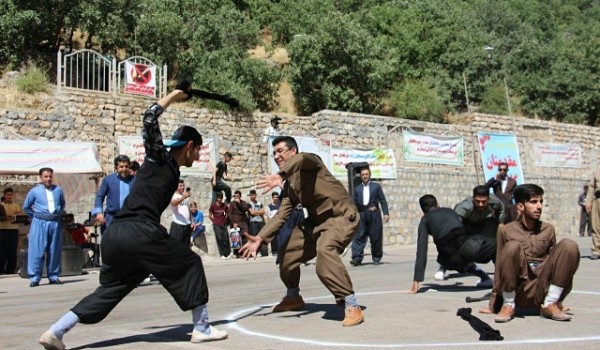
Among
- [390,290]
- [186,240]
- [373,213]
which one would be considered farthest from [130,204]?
[373,213]

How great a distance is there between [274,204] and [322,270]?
14.2 meters

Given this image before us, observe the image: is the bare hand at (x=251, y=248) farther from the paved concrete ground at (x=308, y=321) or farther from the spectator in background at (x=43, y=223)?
the spectator in background at (x=43, y=223)

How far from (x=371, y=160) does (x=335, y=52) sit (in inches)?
285

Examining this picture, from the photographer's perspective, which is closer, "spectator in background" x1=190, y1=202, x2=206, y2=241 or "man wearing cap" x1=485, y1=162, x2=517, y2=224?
"man wearing cap" x1=485, y1=162, x2=517, y2=224

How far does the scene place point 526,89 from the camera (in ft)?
134

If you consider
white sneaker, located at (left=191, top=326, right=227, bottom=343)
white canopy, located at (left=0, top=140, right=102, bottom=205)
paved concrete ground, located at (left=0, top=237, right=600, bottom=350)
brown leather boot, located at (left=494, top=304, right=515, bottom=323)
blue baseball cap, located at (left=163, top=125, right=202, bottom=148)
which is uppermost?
white canopy, located at (left=0, top=140, right=102, bottom=205)

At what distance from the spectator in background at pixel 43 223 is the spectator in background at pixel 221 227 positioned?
7.02 metres

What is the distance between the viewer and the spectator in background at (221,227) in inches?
784

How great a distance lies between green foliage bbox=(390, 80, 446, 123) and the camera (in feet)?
109

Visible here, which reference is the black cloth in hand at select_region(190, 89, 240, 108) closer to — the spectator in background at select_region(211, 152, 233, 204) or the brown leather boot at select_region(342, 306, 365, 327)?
the brown leather boot at select_region(342, 306, 365, 327)

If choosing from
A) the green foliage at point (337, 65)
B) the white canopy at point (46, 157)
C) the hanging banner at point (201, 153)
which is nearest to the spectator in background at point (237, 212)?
the hanging banner at point (201, 153)

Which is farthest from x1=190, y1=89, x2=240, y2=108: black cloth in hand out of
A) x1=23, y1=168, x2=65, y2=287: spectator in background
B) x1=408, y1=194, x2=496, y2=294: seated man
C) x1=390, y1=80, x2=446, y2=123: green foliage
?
x1=390, y1=80, x2=446, y2=123: green foliage

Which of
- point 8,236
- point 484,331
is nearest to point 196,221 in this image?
point 8,236

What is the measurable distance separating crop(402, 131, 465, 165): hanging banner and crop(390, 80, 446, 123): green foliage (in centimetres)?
421
